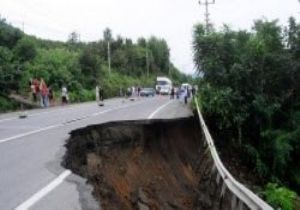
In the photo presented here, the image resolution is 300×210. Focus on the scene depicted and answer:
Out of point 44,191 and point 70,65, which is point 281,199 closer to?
point 44,191

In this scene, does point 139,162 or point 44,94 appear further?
point 44,94

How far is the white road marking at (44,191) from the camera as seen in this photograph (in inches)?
326

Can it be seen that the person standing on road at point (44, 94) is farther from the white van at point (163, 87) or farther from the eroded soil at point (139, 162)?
the white van at point (163, 87)

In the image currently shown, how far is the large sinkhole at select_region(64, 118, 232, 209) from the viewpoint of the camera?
12.9 metres

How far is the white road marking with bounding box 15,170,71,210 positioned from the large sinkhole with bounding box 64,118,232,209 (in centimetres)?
52

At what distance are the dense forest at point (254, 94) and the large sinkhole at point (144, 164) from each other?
3.77m

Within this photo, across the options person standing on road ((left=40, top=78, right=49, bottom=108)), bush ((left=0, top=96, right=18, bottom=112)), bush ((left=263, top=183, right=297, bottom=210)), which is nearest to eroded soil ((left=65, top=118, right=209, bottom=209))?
bush ((left=263, top=183, right=297, bottom=210))

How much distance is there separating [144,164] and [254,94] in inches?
473

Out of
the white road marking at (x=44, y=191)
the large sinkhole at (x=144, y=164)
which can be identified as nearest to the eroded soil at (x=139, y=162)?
the large sinkhole at (x=144, y=164)

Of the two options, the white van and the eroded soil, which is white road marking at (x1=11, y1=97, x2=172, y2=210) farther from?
the white van

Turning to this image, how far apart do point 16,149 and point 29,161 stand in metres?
2.08

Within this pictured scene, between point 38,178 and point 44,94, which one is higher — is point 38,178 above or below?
below

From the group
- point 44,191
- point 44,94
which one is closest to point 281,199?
point 44,191

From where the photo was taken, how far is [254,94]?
93.2 ft
